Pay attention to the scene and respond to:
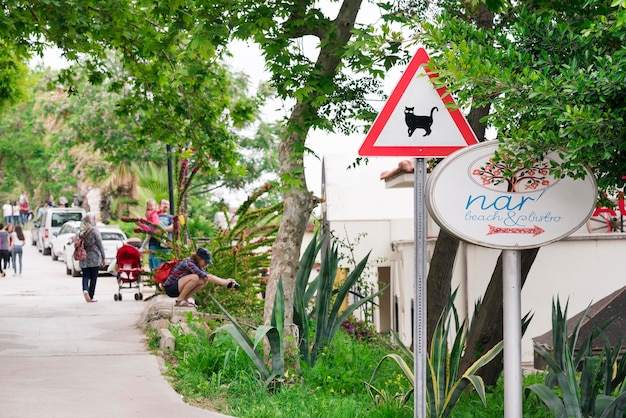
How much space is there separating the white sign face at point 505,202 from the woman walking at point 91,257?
44.8 ft

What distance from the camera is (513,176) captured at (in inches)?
236

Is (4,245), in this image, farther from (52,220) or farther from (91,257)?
(52,220)

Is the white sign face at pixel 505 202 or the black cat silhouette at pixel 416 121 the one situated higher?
the black cat silhouette at pixel 416 121

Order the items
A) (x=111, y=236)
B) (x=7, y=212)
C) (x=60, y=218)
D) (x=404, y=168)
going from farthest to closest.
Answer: (x=7, y=212)
(x=60, y=218)
(x=111, y=236)
(x=404, y=168)

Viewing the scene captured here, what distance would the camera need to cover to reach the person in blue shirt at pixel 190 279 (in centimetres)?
1377

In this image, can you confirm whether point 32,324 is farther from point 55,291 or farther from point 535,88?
point 535,88

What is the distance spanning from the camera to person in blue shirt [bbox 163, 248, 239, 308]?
1377cm

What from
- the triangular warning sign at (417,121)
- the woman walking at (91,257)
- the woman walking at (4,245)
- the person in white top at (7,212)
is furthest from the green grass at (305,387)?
the person in white top at (7,212)

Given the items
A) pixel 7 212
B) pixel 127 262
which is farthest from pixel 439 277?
pixel 7 212

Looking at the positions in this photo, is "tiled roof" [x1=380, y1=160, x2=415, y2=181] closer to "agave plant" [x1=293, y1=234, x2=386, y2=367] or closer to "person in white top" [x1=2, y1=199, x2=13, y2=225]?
"agave plant" [x1=293, y1=234, x2=386, y2=367]

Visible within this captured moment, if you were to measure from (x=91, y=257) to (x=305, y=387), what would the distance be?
1068 cm

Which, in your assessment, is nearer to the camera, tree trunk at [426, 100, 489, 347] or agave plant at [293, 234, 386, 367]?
agave plant at [293, 234, 386, 367]

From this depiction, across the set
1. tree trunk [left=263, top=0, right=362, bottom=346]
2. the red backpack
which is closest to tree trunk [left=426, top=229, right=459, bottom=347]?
tree trunk [left=263, top=0, right=362, bottom=346]

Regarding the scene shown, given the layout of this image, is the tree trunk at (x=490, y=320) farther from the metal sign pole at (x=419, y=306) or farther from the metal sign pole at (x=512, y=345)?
the metal sign pole at (x=419, y=306)
